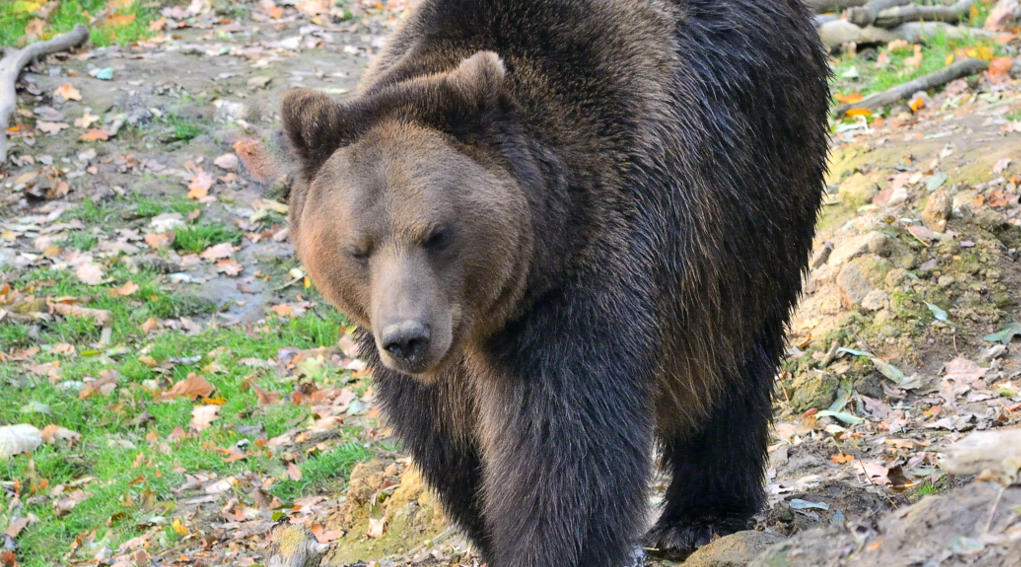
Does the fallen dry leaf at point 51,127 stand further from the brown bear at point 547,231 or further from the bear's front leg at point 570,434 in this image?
the bear's front leg at point 570,434

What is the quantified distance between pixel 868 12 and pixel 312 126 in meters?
10.1

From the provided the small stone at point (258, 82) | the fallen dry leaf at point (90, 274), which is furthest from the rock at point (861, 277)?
the small stone at point (258, 82)

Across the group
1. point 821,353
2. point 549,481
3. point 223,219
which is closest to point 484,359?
point 549,481

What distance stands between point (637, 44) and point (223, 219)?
268 inches

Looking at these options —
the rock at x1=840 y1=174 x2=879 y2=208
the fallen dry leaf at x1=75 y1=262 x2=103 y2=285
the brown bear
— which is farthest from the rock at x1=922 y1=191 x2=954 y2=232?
the fallen dry leaf at x1=75 y1=262 x2=103 y2=285

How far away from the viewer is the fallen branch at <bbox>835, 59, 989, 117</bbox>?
36.0 ft

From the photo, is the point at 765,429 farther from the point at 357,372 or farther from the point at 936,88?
the point at 936,88

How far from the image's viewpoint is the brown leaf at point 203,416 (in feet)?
25.7

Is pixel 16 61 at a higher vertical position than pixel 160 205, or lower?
higher

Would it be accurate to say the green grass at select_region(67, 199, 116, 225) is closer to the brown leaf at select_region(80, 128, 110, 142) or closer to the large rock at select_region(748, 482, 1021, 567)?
the brown leaf at select_region(80, 128, 110, 142)

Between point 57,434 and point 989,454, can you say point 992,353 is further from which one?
point 57,434

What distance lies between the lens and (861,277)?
6.94m

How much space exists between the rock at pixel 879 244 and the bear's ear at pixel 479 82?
153 inches

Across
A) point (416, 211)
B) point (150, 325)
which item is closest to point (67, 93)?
point (150, 325)
